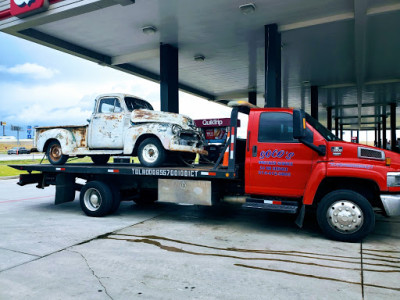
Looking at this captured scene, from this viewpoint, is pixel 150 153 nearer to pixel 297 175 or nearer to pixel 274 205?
pixel 274 205

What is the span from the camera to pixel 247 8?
359 inches

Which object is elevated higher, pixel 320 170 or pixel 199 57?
pixel 199 57

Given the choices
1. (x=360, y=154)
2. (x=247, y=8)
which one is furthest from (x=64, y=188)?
(x=247, y=8)

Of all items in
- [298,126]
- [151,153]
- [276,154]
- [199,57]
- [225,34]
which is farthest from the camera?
[199,57]

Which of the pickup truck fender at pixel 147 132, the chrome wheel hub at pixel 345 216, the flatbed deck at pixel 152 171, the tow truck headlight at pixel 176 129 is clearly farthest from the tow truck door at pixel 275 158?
the pickup truck fender at pixel 147 132

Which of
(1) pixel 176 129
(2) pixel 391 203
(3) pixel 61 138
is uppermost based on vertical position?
(1) pixel 176 129

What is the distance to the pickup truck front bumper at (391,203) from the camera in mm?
5008

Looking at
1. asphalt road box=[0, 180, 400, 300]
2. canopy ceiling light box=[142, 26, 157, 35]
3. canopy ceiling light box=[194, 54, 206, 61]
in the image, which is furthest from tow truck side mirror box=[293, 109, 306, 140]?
canopy ceiling light box=[194, 54, 206, 61]

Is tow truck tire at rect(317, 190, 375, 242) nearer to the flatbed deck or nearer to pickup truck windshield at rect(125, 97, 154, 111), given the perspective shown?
the flatbed deck

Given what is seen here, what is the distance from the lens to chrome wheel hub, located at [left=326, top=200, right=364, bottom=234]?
512 cm

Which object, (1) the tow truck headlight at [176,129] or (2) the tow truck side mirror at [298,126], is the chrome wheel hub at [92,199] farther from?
(2) the tow truck side mirror at [298,126]

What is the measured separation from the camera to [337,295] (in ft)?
11.2

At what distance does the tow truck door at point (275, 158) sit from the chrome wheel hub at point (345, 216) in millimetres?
595

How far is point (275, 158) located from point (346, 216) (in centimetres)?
146
